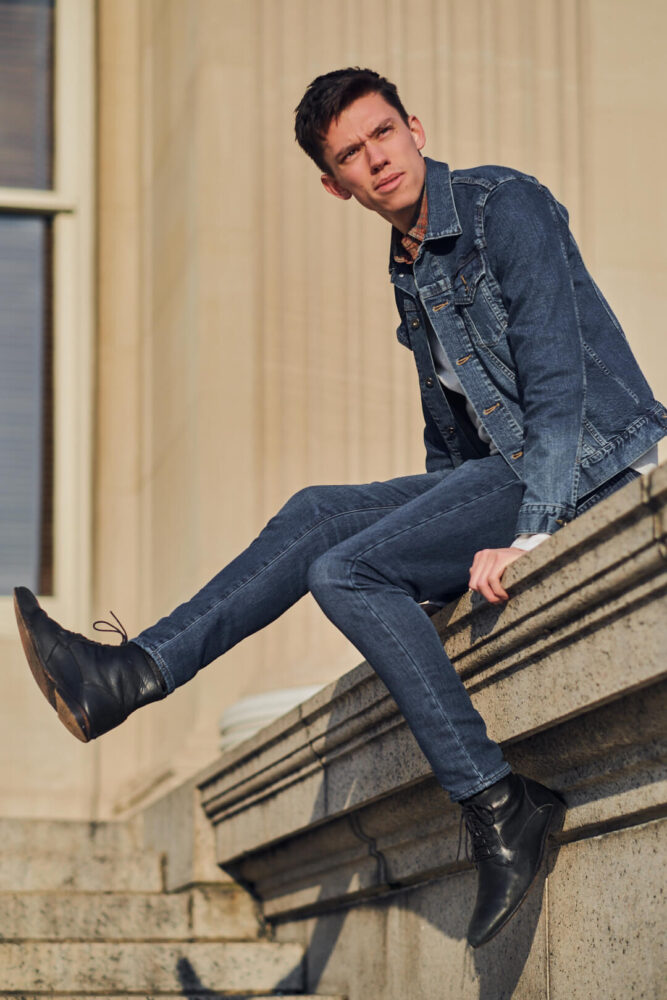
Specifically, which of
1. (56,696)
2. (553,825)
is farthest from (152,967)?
(553,825)

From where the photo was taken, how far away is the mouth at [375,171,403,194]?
344 cm

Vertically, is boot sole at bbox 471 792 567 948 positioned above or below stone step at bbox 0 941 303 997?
above

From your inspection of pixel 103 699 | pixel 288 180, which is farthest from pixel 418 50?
pixel 103 699

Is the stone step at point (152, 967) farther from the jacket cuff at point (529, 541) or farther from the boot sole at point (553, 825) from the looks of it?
the jacket cuff at point (529, 541)

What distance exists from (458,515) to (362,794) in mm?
1374

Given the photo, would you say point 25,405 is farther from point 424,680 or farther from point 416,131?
point 424,680

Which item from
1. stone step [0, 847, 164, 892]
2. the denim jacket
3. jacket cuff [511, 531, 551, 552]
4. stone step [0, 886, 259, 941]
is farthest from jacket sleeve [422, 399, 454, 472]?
stone step [0, 847, 164, 892]

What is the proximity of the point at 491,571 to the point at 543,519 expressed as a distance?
0.49 ft

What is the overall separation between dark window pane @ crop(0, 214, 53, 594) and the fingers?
6180 millimetres

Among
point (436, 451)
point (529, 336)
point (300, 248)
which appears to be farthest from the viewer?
point (300, 248)

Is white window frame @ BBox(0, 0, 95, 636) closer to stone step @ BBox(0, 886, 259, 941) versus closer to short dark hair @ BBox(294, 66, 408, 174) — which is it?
stone step @ BBox(0, 886, 259, 941)

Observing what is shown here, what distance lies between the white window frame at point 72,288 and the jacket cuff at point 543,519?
616 centimetres

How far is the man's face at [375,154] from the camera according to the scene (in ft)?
11.2

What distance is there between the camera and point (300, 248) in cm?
758
